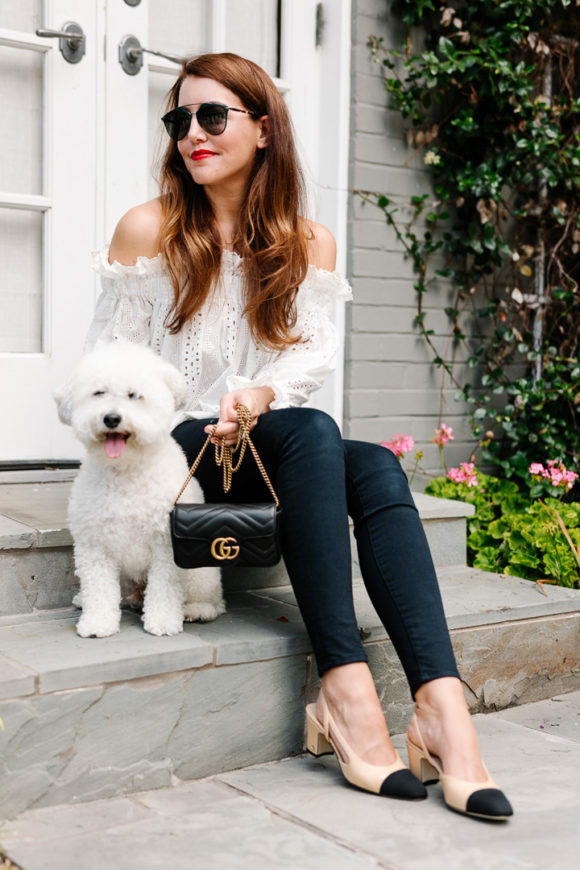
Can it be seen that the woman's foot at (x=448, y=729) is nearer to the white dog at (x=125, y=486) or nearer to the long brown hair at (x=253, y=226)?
the white dog at (x=125, y=486)

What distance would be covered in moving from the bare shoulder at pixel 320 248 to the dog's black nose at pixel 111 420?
89 cm

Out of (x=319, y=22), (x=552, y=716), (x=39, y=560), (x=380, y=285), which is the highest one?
(x=319, y=22)

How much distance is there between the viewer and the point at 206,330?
2.49 m

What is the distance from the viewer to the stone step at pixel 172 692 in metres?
1.81

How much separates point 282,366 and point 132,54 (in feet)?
4.67

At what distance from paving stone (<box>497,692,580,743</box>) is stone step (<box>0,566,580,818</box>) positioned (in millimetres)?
59

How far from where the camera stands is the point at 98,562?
205cm

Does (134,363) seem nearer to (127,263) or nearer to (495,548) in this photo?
(127,263)

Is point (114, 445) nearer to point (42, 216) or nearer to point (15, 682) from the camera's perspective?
point (15, 682)

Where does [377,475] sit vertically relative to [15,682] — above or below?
above

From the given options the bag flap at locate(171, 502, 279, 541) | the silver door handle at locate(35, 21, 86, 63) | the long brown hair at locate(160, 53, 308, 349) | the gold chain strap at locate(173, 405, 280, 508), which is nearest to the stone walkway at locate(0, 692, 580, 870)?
the bag flap at locate(171, 502, 279, 541)

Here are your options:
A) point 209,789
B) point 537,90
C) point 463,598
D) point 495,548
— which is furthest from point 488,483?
point 209,789

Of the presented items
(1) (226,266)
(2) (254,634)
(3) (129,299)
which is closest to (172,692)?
(2) (254,634)

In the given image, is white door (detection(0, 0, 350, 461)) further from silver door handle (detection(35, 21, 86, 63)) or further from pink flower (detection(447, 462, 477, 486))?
pink flower (detection(447, 462, 477, 486))
